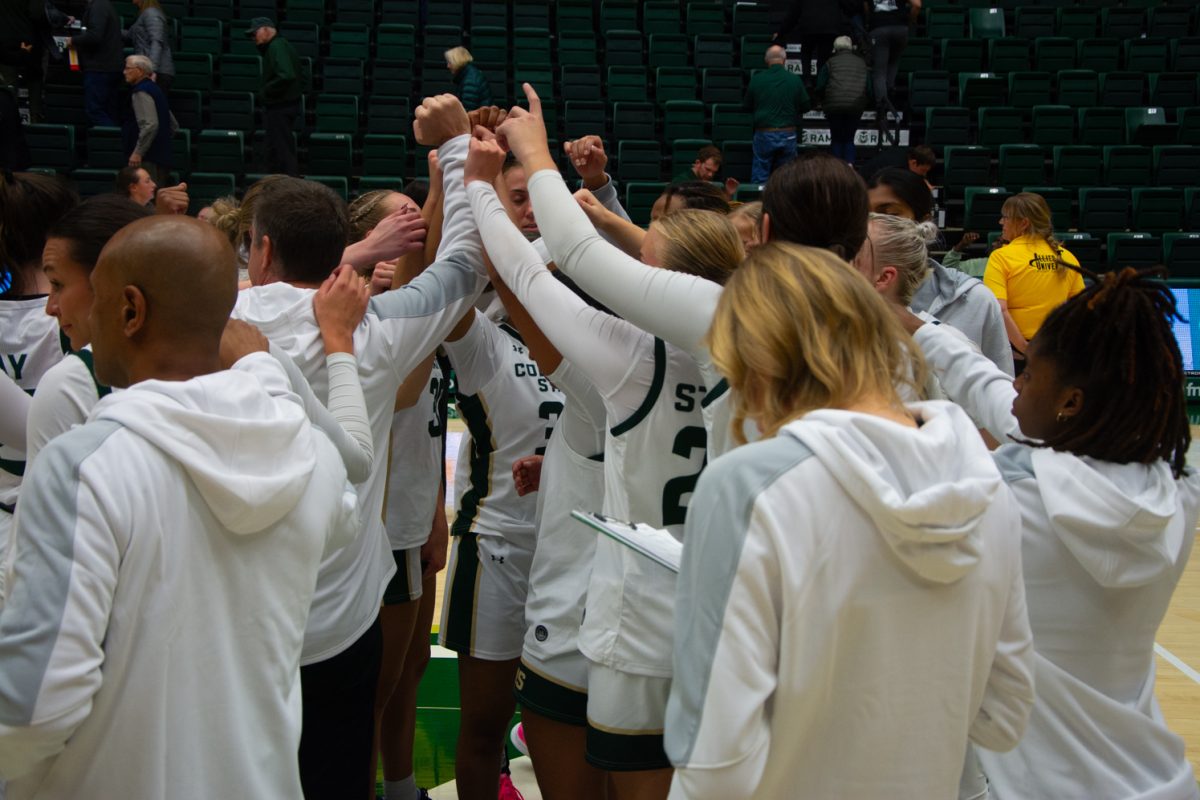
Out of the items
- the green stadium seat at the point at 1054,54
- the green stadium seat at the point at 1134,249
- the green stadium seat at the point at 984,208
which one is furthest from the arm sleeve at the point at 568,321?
the green stadium seat at the point at 1054,54

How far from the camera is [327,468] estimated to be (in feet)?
5.57

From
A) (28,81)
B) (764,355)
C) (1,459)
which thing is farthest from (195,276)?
(28,81)

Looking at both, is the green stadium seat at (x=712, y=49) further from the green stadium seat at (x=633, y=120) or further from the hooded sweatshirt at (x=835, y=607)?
the hooded sweatshirt at (x=835, y=607)

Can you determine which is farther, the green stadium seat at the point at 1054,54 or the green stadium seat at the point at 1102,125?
the green stadium seat at the point at 1054,54

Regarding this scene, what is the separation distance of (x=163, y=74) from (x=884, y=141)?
7675mm

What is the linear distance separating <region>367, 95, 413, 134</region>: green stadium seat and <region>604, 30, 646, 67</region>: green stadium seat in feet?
8.44

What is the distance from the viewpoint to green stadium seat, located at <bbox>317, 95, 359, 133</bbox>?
12.4 meters

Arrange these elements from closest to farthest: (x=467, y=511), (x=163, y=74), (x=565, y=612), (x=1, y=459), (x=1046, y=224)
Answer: (x=1, y=459)
(x=565, y=612)
(x=467, y=511)
(x=1046, y=224)
(x=163, y=74)

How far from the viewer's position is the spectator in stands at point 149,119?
10539 mm

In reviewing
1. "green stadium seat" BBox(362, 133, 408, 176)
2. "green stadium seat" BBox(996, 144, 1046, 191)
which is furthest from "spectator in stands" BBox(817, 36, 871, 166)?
"green stadium seat" BBox(362, 133, 408, 176)

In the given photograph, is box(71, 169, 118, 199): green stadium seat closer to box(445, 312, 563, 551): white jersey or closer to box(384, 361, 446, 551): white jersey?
box(384, 361, 446, 551): white jersey

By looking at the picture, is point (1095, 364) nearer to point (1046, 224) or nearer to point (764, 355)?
point (764, 355)

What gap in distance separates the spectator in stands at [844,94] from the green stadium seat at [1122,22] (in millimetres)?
4523

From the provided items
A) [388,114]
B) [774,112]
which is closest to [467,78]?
[388,114]
